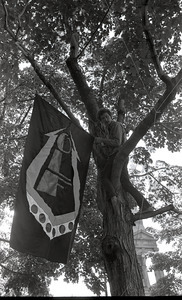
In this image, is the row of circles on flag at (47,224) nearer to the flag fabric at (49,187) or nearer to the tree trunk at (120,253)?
the flag fabric at (49,187)

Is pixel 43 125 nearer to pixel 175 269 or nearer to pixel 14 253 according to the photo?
pixel 14 253

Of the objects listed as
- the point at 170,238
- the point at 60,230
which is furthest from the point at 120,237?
the point at 170,238

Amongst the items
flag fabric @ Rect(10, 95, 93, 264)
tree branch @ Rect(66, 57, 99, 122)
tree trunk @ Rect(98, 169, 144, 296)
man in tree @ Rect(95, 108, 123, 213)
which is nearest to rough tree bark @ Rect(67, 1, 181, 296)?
tree trunk @ Rect(98, 169, 144, 296)

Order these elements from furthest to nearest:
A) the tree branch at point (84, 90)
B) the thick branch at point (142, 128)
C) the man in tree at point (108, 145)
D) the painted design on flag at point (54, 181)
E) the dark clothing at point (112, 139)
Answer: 1. the tree branch at point (84, 90)
2. the dark clothing at point (112, 139)
3. the man in tree at point (108, 145)
4. the thick branch at point (142, 128)
5. the painted design on flag at point (54, 181)

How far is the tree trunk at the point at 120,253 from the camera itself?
12.0ft

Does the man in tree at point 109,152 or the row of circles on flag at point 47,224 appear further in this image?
the man in tree at point 109,152

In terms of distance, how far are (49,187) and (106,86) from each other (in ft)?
19.3

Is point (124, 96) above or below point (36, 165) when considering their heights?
above

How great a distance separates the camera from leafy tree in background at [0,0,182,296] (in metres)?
4.22

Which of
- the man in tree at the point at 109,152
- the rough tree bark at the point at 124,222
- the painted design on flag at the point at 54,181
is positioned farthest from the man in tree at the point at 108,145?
the painted design on flag at the point at 54,181

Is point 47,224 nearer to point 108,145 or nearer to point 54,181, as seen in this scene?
point 54,181

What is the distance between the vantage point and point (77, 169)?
423 centimetres

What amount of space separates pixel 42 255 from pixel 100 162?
→ 220 centimetres

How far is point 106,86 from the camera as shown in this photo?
28.9ft
